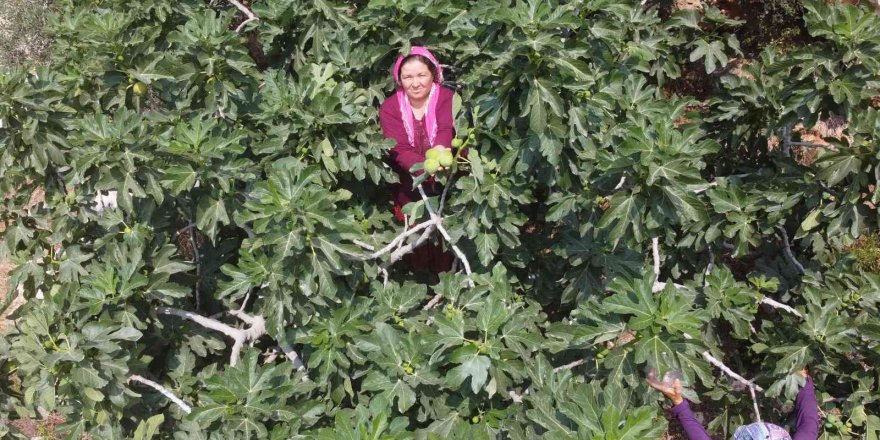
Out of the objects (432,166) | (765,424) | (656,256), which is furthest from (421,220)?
(765,424)

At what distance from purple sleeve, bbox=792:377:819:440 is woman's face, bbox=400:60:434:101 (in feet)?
8.16

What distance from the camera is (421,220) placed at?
371 cm

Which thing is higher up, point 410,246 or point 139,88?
point 139,88

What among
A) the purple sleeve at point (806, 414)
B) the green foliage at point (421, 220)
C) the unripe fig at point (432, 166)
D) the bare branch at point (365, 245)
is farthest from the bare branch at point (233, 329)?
the purple sleeve at point (806, 414)

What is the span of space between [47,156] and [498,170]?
225cm

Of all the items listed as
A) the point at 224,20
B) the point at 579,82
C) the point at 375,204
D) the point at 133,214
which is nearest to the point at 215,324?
the point at 133,214

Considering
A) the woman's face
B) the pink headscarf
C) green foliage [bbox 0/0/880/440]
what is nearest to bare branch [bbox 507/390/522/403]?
green foliage [bbox 0/0/880/440]

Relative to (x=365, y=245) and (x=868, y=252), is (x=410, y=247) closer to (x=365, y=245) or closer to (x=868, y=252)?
(x=365, y=245)

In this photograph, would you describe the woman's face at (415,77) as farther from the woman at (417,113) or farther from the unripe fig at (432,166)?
the unripe fig at (432,166)

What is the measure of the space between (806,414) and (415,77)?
8.63 feet

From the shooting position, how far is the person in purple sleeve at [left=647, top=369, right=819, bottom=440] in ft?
9.34

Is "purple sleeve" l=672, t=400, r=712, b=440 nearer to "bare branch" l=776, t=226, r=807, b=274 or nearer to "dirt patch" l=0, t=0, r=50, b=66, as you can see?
"bare branch" l=776, t=226, r=807, b=274

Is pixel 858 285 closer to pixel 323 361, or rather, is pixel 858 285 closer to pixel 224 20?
pixel 323 361

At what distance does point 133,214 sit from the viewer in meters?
3.13
